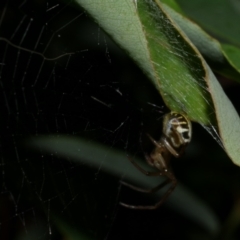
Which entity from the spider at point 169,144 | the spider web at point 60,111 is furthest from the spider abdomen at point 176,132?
the spider web at point 60,111

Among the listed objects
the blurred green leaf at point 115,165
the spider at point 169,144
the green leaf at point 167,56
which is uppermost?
the green leaf at point 167,56

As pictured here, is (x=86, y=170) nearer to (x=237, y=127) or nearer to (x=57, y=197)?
(x=57, y=197)

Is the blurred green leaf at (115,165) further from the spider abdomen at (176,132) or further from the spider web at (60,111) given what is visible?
the spider abdomen at (176,132)

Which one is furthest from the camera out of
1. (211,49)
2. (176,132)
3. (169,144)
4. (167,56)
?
(169,144)

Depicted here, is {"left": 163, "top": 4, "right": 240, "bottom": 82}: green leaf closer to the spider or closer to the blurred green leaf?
the spider

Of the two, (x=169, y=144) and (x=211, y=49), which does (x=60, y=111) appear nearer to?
(x=169, y=144)

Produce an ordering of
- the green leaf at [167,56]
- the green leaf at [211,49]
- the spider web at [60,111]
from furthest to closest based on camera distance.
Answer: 1. the spider web at [60,111]
2. the green leaf at [211,49]
3. the green leaf at [167,56]

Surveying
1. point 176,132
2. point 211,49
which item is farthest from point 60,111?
point 211,49
